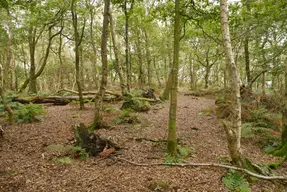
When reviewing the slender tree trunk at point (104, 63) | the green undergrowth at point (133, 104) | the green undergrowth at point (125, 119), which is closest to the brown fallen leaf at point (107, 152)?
the slender tree trunk at point (104, 63)

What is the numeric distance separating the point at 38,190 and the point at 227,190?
12.1 feet

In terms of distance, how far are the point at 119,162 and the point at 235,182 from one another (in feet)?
8.72

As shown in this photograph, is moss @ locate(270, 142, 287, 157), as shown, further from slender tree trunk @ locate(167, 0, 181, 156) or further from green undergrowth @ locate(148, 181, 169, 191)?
green undergrowth @ locate(148, 181, 169, 191)

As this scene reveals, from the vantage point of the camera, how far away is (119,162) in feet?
15.6

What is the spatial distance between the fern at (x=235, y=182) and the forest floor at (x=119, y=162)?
0.12m

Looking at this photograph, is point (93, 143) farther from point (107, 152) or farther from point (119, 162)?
point (119, 162)

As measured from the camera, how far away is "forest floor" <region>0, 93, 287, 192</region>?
3783mm

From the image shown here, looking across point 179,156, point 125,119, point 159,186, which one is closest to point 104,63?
point 125,119

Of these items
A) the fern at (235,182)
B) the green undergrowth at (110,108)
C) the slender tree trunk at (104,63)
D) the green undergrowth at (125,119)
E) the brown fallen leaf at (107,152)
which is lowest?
the fern at (235,182)

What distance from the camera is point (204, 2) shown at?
5812 millimetres

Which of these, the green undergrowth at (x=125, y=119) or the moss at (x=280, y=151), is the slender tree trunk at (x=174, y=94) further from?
the green undergrowth at (x=125, y=119)

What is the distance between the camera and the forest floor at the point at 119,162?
3.78m

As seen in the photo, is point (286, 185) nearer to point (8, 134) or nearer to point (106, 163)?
point (106, 163)

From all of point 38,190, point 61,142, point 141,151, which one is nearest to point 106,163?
point 141,151
